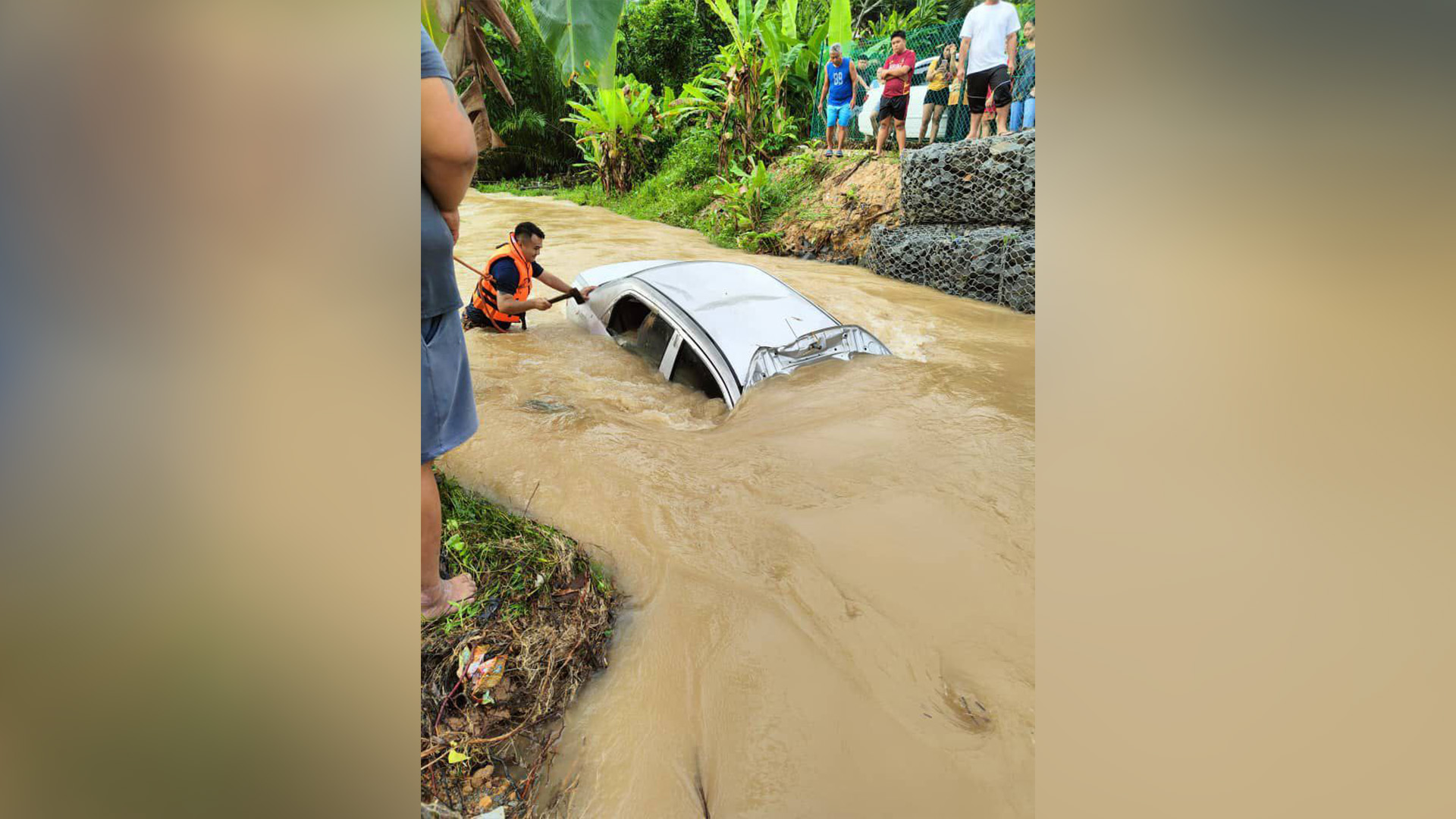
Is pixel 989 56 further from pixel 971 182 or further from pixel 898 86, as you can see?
pixel 898 86

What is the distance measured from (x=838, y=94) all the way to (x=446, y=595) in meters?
9.53

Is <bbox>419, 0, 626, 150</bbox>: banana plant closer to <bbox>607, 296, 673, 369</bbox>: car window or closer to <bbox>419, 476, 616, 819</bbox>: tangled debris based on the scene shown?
<bbox>419, 476, 616, 819</bbox>: tangled debris

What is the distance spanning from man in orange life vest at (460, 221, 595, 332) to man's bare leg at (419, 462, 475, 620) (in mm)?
2989

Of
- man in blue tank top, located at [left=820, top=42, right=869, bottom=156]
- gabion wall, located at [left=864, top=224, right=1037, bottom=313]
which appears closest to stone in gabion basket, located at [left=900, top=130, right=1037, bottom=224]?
gabion wall, located at [left=864, top=224, right=1037, bottom=313]

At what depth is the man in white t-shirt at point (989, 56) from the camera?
286 inches

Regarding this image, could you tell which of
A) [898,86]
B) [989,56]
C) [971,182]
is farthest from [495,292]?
[898,86]

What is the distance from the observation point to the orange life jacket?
507cm

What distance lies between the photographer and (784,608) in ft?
8.35

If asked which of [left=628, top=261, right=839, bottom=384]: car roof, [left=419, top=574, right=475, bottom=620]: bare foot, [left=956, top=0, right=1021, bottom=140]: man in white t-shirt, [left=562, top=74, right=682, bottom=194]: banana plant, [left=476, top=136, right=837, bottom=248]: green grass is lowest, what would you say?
[left=419, top=574, right=475, bottom=620]: bare foot

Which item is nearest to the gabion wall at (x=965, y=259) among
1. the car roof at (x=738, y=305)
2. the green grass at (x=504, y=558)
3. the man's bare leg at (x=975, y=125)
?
the man's bare leg at (x=975, y=125)

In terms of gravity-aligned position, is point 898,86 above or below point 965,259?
above

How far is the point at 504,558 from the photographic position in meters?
2.47

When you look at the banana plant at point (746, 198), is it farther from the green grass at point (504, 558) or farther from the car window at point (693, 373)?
the green grass at point (504, 558)
